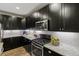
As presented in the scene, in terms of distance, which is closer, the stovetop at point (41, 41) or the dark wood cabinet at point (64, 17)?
the dark wood cabinet at point (64, 17)

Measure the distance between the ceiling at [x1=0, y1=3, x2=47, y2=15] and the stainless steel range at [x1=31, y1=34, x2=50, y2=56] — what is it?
1.81ft

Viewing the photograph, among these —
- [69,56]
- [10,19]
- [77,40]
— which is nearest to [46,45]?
[69,56]

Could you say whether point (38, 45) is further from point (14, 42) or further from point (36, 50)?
point (14, 42)

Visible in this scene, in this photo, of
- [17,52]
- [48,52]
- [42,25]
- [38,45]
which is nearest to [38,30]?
[42,25]

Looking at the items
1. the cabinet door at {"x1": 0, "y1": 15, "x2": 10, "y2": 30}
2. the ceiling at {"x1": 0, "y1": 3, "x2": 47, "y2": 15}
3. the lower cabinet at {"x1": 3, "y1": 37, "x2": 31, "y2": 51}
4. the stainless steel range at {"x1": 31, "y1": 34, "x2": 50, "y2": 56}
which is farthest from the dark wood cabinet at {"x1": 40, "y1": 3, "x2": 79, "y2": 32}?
the cabinet door at {"x1": 0, "y1": 15, "x2": 10, "y2": 30}

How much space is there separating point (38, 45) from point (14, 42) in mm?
441

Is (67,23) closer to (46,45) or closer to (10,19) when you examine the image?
(46,45)

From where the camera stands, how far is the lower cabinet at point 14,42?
1370 mm

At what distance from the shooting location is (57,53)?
130 cm

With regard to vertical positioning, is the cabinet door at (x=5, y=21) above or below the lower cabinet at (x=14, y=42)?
above

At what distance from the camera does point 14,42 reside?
1.44 m

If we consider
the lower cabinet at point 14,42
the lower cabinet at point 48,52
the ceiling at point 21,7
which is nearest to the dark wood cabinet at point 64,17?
the ceiling at point 21,7

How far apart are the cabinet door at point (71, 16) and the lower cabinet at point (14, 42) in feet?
2.47

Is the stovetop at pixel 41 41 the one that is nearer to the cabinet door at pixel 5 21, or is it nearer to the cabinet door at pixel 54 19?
the cabinet door at pixel 54 19
